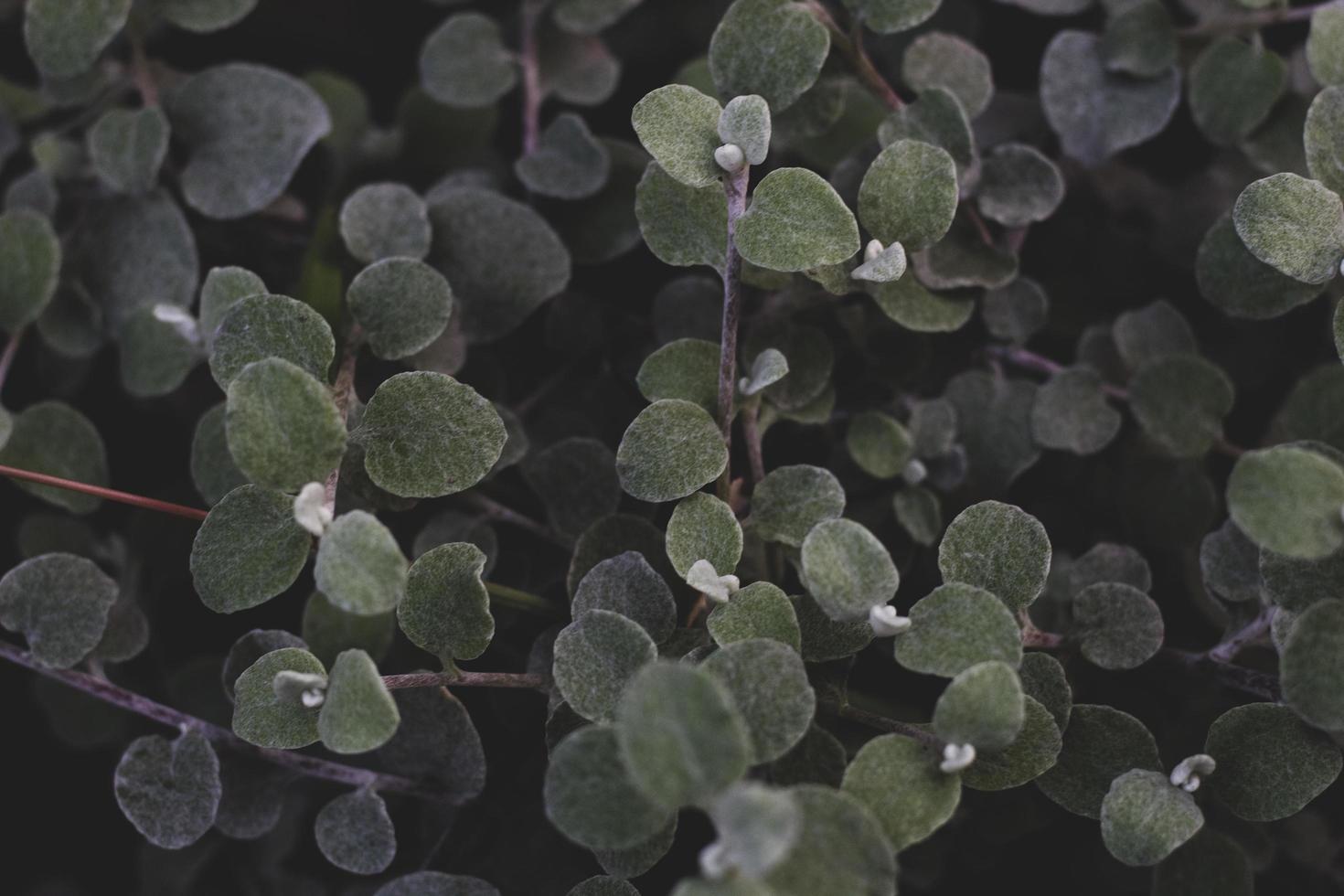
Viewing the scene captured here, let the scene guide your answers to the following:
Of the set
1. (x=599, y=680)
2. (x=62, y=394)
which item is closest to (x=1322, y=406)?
(x=599, y=680)

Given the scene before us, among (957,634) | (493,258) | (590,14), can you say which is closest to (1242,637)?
(957,634)

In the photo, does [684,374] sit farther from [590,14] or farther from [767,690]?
[590,14]

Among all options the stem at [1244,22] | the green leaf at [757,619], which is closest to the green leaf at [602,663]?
the green leaf at [757,619]

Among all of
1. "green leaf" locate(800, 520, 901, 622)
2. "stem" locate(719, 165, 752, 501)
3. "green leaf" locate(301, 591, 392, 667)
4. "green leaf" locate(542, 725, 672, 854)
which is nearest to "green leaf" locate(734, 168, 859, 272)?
"stem" locate(719, 165, 752, 501)

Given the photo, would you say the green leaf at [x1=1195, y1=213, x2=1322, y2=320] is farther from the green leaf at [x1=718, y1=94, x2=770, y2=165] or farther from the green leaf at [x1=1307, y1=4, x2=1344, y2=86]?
the green leaf at [x1=718, y1=94, x2=770, y2=165]

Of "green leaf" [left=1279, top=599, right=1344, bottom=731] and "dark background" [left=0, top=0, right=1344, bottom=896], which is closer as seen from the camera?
"green leaf" [left=1279, top=599, right=1344, bottom=731]

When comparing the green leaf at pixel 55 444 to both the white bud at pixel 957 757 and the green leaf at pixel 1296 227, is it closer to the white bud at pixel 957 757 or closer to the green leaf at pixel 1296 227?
the white bud at pixel 957 757
